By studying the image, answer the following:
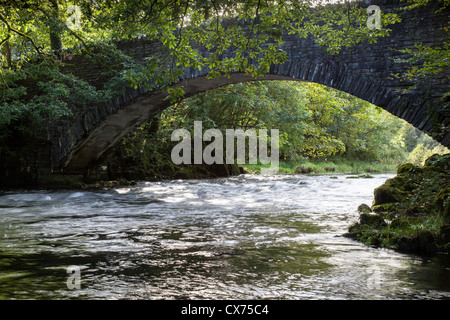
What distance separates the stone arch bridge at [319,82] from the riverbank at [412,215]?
0.95m

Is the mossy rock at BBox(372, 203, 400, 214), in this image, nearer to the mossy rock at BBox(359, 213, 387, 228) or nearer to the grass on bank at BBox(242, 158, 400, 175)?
the mossy rock at BBox(359, 213, 387, 228)

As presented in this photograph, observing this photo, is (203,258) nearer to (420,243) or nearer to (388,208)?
(420,243)

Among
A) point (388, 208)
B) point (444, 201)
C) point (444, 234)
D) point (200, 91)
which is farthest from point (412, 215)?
point (200, 91)

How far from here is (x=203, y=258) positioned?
14.5 feet

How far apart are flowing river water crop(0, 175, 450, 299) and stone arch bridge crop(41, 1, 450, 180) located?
8.07 feet

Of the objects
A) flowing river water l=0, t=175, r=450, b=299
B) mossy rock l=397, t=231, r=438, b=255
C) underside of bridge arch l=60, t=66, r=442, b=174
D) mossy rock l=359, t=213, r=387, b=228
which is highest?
underside of bridge arch l=60, t=66, r=442, b=174

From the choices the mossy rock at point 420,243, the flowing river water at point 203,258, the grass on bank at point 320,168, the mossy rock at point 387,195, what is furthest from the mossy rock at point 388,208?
the grass on bank at point 320,168

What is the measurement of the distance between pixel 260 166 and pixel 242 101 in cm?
796

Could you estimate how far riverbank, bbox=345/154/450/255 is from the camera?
187 inches

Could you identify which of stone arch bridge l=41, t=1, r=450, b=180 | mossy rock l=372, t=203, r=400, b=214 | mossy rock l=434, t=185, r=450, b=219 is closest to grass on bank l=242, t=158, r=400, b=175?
stone arch bridge l=41, t=1, r=450, b=180

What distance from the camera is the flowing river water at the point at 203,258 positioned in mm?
3373

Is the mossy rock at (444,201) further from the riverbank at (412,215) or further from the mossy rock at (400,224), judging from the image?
the mossy rock at (400,224)

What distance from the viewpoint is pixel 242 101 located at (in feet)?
51.2
